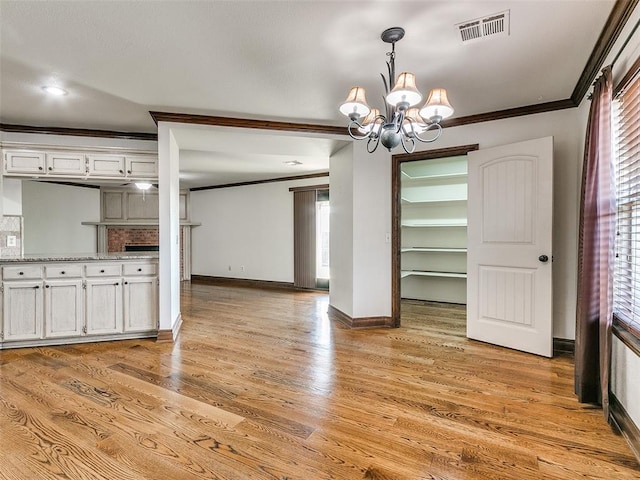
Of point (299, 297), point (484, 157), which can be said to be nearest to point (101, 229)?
point (299, 297)

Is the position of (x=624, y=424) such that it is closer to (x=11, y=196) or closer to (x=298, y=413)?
(x=298, y=413)

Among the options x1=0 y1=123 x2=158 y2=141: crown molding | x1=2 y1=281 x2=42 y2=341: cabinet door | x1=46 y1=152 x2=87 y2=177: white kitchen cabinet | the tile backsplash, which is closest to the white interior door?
x1=0 y1=123 x2=158 y2=141: crown molding

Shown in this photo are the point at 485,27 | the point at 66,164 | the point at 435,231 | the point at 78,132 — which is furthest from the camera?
the point at 435,231

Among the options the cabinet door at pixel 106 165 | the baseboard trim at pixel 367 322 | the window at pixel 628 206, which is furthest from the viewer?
the baseboard trim at pixel 367 322

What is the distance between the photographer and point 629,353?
1854 millimetres

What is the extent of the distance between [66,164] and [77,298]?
1.52m

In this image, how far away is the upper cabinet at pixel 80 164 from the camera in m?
3.64

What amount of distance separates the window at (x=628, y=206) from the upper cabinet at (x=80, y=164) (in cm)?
424

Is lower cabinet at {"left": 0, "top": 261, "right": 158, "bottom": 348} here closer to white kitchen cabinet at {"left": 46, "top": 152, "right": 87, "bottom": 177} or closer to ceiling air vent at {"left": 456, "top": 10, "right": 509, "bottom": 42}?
white kitchen cabinet at {"left": 46, "top": 152, "right": 87, "bottom": 177}

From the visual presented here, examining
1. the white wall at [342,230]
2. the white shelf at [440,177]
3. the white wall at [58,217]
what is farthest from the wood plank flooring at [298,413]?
the white wall at [58,217]

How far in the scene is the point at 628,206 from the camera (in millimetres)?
2047

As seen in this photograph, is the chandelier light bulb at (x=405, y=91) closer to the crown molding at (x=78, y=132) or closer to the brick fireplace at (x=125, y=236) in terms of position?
the crown molding at (x=78, y=132)

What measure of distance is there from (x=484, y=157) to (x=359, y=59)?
1.79 meters

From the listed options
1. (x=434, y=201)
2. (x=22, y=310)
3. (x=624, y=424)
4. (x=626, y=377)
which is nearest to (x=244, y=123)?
(x=22, y=310)
